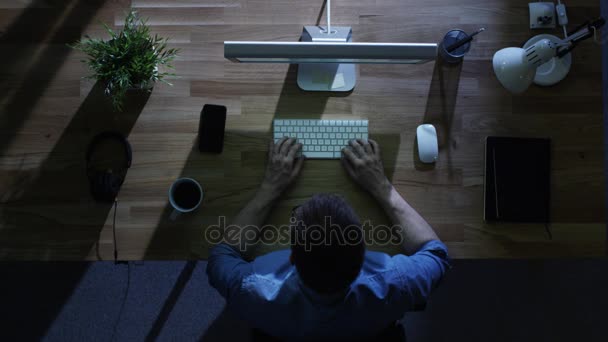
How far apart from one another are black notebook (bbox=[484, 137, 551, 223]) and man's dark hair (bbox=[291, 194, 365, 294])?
532 mm

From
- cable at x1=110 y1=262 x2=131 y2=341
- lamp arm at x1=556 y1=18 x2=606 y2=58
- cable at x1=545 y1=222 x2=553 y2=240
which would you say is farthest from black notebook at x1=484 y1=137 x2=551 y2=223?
cable at x1=110 y1=262 x2=131 y2=341

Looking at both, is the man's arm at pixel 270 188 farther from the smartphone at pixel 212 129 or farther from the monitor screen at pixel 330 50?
the monitor screen at pixel 330 50

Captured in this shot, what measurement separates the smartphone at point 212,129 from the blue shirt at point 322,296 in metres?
0.29

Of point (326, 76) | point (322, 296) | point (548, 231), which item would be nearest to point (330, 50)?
point (326, 76)

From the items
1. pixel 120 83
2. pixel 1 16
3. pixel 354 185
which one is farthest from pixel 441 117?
pixel 1 16

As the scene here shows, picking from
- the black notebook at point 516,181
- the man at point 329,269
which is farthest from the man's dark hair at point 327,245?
the black notebook at point 516,181

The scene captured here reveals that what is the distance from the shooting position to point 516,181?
108cm

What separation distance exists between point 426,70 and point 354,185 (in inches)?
16.2

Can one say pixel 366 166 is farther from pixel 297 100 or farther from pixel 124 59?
pixel 124 59

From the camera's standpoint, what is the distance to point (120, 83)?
933 mm

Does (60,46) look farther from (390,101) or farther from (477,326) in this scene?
(477,326)

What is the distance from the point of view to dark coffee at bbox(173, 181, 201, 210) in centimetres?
104

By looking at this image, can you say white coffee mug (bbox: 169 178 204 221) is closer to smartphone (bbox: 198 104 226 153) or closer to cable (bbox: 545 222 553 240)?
smartphone (bbox: 198 104 226 153)

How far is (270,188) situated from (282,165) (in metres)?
0.07
